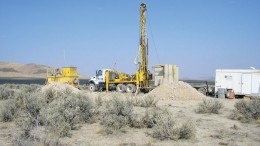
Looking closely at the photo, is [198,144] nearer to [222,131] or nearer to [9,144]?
[222,131]

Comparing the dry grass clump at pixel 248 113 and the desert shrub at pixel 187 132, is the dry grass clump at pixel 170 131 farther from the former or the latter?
the dry grass clump at pixel 248 113

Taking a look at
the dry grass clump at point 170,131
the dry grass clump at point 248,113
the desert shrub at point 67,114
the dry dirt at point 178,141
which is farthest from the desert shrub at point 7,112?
the dry grass clump at point 248,113

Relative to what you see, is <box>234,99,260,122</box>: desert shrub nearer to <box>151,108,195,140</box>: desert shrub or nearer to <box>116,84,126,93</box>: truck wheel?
<box>151,108,195,140</box>: desert shrub

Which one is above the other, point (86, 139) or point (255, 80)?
point (255, 80)

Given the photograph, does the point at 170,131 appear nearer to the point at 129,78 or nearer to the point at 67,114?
the point at 67,114

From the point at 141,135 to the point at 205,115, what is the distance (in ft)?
19.6

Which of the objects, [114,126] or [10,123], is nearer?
[114,126]

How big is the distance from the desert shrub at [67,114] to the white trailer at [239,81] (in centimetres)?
1748

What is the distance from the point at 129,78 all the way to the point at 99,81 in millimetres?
3464

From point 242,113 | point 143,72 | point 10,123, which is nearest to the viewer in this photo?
point 10,123

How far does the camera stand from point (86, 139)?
1044cm

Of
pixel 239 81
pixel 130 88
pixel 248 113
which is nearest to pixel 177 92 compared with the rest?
pixel 239 81

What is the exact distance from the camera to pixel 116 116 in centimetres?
1227

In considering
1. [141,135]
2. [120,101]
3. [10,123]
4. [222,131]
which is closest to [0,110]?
[10,123]
